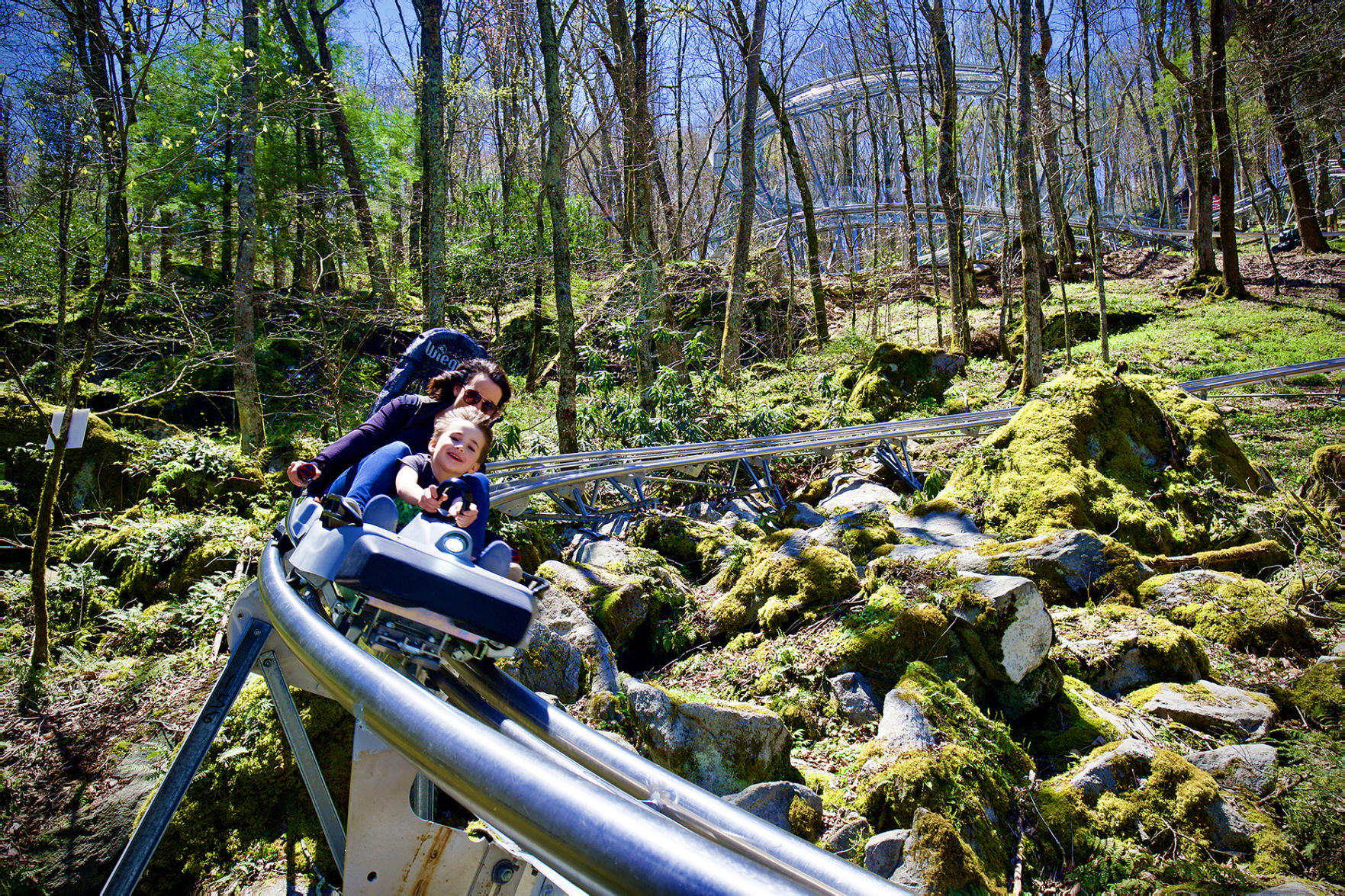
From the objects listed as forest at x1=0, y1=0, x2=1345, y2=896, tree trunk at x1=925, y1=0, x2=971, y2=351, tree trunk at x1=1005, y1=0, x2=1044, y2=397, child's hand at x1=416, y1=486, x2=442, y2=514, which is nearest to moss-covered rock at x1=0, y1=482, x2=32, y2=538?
forest at x1=0, y1=0, x2=1345, y2=896

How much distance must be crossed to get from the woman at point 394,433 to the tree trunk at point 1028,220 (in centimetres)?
1012

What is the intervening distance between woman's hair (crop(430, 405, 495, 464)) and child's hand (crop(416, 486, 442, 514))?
29cm

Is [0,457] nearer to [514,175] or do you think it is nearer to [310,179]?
[310,179]

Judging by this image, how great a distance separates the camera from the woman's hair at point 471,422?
2.71 metres

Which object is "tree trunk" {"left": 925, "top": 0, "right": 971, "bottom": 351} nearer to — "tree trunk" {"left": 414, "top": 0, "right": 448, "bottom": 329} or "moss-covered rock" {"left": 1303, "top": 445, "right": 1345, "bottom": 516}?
"moss-covered rock" {"left": 1303, "top": 445, "right": 1345, "bottom": 516}

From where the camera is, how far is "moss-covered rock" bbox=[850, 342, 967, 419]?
1213cm

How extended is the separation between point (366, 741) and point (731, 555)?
465 centimetres

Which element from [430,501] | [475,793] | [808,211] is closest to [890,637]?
[430,501]

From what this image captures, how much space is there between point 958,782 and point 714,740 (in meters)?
1.04

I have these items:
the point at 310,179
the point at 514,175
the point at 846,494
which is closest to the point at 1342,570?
the point at 846,494

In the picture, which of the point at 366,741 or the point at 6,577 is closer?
the point at 366,741

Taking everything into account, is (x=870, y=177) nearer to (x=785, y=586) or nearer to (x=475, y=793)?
(x=785, y=586)

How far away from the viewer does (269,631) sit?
1925mm

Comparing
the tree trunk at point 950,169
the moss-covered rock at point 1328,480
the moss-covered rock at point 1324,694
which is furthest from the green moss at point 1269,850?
the tree trunk at point 950,169
